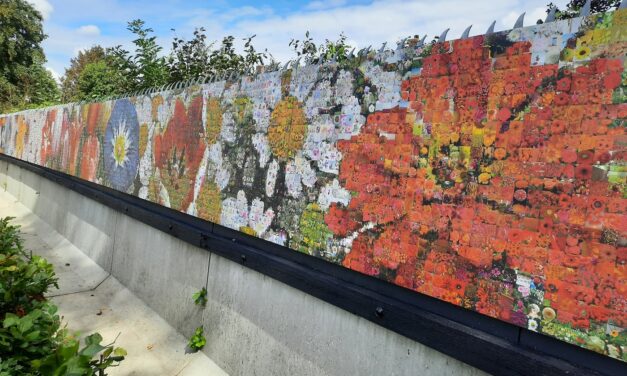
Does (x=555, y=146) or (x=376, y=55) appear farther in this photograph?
(x=376, y=55)

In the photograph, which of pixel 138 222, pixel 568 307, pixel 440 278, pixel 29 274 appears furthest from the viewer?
pixel 138 222

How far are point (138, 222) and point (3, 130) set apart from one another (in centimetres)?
1488

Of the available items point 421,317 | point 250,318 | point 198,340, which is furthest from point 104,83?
point 421,317

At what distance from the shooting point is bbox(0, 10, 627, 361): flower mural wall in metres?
2.08

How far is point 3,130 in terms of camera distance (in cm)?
1712

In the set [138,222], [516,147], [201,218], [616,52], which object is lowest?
[138,222]

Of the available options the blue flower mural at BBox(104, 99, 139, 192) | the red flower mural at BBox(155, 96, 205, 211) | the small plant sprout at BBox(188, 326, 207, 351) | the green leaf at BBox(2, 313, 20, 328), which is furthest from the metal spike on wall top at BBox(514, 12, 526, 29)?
the blue flower mural at BBox(104, 99, 139, 192)

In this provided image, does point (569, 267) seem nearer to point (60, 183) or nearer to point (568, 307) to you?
point (568, 307)

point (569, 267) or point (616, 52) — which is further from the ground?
point (616, 52)

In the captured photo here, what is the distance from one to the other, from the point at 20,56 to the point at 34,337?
43.1 metres

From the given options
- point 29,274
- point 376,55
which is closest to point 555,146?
point 376,55

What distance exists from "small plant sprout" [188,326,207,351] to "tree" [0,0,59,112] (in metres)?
35.7

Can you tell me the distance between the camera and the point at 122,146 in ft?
24.9

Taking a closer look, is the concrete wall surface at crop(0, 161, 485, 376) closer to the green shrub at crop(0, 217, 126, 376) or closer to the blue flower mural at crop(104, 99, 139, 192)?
the blue flower mural at crop(104, 99, 139, 192)
